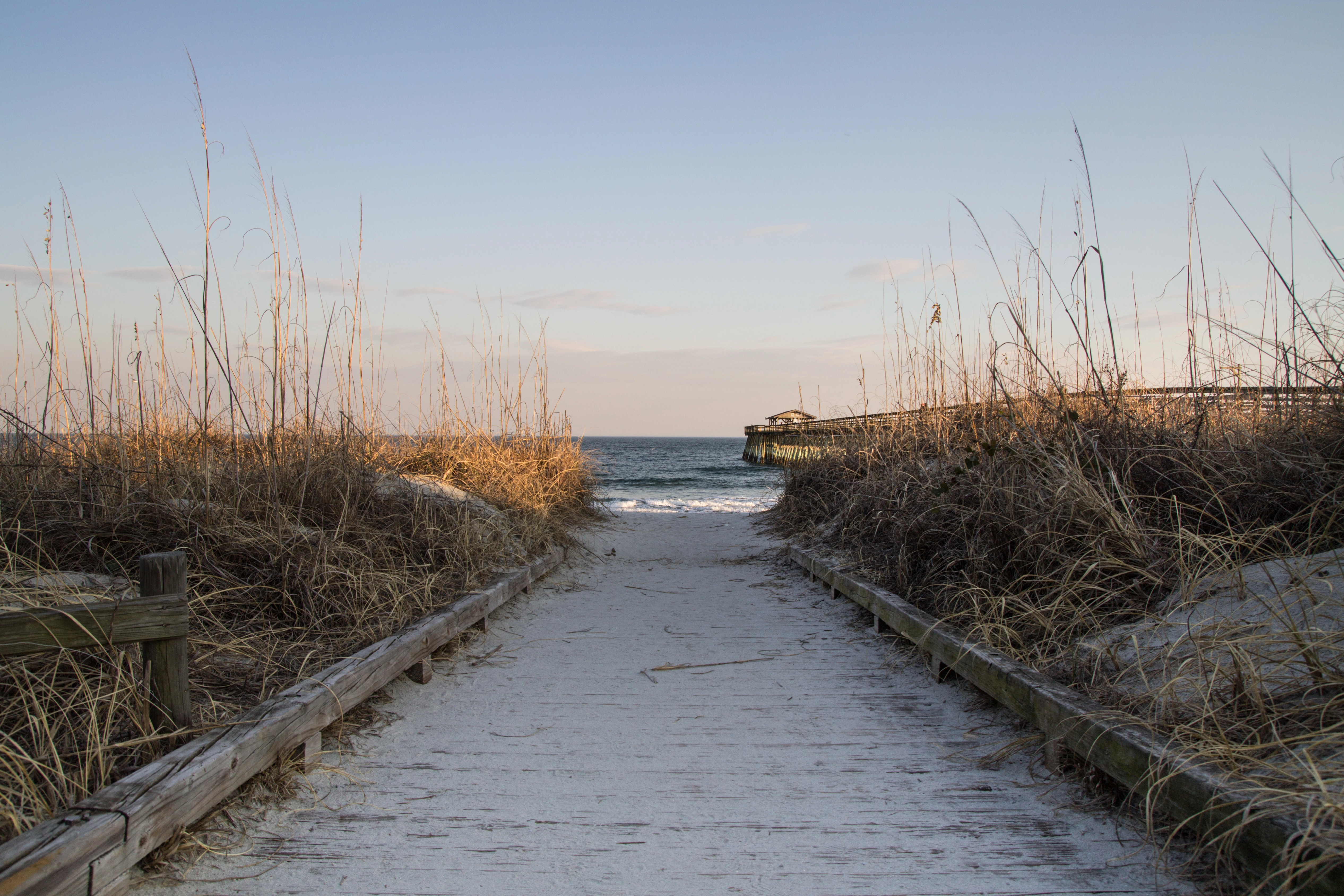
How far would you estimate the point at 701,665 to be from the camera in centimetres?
339

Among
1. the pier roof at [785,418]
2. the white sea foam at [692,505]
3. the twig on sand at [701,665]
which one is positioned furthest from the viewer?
the pier roof at [785,418]

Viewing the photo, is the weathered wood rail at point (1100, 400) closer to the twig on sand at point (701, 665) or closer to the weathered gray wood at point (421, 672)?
the twig on sand at point (701, 665)

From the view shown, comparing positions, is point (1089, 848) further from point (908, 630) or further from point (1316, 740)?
point (908, 630)

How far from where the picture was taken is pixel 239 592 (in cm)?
302

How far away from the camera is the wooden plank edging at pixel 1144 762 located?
144cm

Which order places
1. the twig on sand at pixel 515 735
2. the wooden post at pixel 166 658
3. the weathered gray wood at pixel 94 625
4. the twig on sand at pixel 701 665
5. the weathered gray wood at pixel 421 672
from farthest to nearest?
the twig on sand at pixel 701 665, the weathered gray wood at pixel 421 672, the twig on sand at pixel 515 735, the wooden post at pixel 166 658, the weathered gray wood at pixel 94 625

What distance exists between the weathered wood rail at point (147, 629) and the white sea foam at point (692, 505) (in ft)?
25.7

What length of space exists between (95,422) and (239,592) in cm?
179

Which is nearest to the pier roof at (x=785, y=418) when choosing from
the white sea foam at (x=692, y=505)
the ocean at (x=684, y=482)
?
the ocean at (x=684, y=482)

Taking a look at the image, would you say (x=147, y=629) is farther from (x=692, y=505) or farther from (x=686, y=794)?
(x=692, y=505)

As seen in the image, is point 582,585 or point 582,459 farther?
point 582,459

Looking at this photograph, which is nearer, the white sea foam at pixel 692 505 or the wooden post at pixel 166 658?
the wooden post at pixel 166 658

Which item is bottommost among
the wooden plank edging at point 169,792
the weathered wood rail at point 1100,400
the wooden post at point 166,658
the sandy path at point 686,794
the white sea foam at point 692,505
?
the sandy path at point 686,794

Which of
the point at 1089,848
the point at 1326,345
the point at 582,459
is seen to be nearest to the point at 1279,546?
the point at 1326,345
